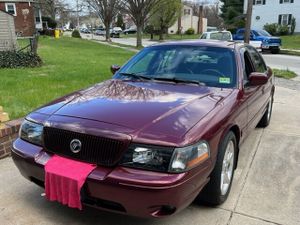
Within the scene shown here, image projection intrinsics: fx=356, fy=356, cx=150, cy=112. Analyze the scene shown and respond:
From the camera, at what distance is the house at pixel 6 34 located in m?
14.2

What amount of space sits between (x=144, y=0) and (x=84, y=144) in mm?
23900

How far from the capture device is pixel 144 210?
2.63m

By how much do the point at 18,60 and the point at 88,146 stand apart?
9.46 meters

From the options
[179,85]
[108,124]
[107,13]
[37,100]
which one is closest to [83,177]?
[108,124]

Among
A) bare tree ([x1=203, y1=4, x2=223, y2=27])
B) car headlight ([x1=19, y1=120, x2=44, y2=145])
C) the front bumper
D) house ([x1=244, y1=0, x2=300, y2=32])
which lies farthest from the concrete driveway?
bare tree ([x1=203, y1=4, x2=223, y2=27])

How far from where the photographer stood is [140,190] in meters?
2.54

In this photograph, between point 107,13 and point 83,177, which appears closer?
point 83,177

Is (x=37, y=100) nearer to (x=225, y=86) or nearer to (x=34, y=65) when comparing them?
(x=225, y=86)

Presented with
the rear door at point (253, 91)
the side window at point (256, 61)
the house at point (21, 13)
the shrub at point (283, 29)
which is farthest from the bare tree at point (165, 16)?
the rear door at point (253, 91)

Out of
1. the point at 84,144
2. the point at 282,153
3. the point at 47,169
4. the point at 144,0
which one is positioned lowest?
the point at 282,153

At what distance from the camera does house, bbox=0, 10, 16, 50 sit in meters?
14.2

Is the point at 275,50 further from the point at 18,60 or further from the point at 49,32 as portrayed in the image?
the point at 49,32

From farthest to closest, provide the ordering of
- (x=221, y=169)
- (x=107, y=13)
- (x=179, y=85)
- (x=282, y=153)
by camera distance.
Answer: (x=107, y=13)
(x=282, y=153)
(x=179, y=85)
(x=221, y=169)

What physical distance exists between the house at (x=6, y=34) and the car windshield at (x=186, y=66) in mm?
10700
